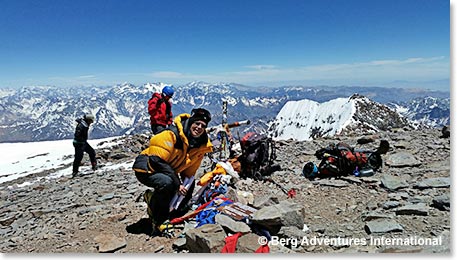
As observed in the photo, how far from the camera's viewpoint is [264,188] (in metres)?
7.54

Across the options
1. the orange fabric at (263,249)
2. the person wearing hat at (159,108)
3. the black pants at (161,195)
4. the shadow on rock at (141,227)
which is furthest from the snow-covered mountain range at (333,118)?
the orange fabric at (263,249)

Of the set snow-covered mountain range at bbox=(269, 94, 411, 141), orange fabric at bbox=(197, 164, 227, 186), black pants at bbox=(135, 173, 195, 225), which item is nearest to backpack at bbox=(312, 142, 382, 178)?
orange fabric at bbox=(197, 164, 227, 186)

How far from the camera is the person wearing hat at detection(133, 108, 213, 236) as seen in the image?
488 cm

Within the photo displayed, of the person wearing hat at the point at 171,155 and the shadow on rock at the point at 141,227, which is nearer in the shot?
the person wearing hat at the point at 171,155

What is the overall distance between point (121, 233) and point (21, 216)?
3.75m

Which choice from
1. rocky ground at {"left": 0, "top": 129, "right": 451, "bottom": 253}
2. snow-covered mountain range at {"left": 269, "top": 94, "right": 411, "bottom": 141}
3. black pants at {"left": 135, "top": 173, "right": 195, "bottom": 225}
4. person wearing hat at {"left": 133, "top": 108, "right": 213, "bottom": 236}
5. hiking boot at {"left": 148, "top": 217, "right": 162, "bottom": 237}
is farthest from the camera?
snow-covered mountain range at {"left": 269, "top": 94, "right": 411, "bottom": 141}

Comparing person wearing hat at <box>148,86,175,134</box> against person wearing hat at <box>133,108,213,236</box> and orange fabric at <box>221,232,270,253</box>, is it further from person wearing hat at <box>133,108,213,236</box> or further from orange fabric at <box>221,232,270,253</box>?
orange fabric at <box>221,232,270,253</box>

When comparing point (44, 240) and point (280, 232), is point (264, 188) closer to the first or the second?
point (280, 232)

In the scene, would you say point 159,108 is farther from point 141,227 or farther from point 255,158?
point 141,227

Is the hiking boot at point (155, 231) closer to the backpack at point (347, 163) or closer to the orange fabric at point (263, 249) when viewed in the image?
the orange fabric at point (263, 249)

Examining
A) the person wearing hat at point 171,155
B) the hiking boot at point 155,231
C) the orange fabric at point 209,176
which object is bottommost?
the hiking boot at point 155,231

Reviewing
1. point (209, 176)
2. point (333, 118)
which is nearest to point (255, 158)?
point (209, 176)

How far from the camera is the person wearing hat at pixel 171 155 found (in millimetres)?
4879

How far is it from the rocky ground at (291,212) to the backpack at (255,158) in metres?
0.32
